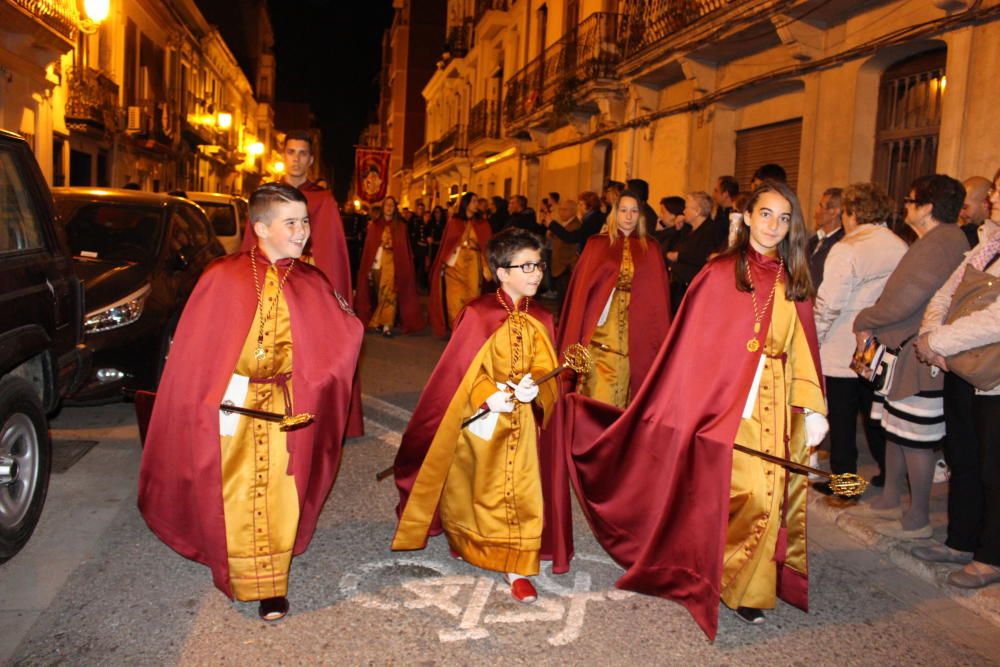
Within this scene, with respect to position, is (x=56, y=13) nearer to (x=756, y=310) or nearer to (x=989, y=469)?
(x=756, y=310)

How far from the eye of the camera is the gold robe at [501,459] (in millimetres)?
4121

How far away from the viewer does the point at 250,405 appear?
12.7 feet

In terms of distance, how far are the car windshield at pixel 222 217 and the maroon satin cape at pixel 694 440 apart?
1061 cm

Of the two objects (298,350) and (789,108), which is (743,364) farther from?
(789,108)

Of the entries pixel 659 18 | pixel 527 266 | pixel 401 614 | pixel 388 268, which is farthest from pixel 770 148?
pixel 401 614

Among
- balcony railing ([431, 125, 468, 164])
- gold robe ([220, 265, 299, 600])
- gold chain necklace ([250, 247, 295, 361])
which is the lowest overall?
gold robe ([220, 265, 299, 600])

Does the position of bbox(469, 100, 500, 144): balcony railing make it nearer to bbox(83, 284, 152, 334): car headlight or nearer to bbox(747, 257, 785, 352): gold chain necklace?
bbox(83, 284, 152, 334): car headlight

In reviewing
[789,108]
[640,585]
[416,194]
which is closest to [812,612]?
[640,585]

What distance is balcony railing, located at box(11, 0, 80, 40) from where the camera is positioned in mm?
14453

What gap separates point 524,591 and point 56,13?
51.0 feet

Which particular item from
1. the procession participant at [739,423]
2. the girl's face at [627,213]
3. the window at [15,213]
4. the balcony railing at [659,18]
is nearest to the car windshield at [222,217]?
the balcony railing at [659,18]

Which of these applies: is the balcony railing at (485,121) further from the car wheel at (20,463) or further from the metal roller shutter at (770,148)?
the car wheel at (20,463)

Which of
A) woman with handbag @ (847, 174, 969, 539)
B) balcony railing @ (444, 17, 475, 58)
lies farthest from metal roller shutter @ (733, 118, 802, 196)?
balcony railing @ (444, 17, 475, 58)

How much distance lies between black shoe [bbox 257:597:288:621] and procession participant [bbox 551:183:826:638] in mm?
1488
